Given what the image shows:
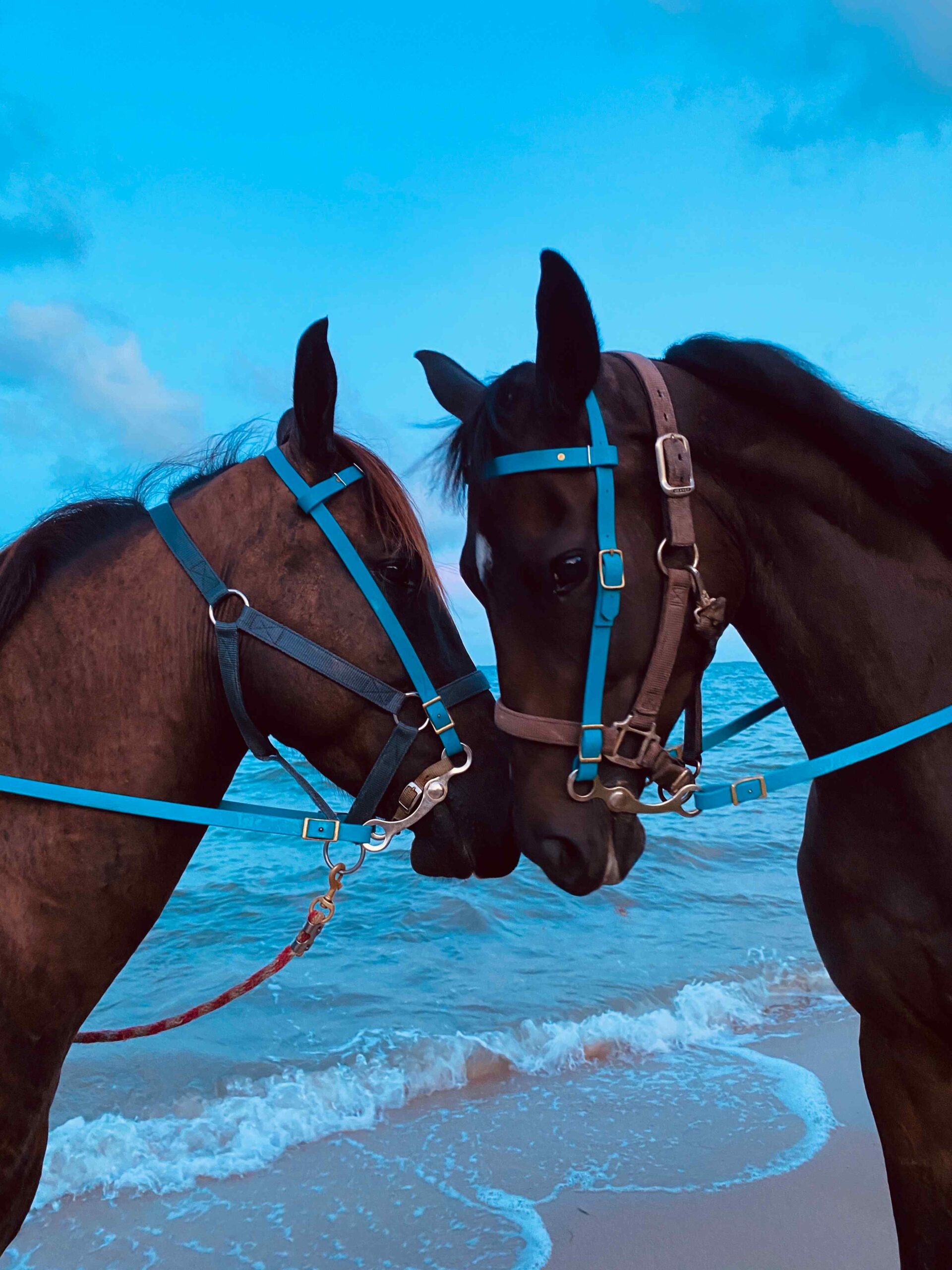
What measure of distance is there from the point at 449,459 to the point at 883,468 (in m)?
0.96

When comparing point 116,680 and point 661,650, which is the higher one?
point 661,650

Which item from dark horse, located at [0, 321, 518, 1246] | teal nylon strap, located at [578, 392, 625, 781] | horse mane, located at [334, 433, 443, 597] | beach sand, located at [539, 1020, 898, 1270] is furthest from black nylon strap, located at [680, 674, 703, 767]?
beach sand, located at [539, 1020, 898, 1270]

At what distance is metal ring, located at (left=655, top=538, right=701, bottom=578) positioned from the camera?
5.86 ft

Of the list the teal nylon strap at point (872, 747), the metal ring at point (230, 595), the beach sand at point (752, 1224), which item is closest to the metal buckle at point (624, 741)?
the teal nylon strap at point (872, 747)

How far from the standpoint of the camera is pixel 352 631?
2.10 meters

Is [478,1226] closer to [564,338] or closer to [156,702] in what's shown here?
[156,702]

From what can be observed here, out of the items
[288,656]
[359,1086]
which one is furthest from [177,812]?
[359,1086]

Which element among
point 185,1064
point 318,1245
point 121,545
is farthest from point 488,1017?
point 121,545

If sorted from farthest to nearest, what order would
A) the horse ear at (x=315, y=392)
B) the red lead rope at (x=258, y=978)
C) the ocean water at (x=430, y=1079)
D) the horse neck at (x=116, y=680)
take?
the ocean water at (x=430, y=1079) → the red lead rope at (x=258, y=978) → the horse ear at (x=315, y=392) → the horse neck at (x=116, y=680)

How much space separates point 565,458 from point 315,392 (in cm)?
69

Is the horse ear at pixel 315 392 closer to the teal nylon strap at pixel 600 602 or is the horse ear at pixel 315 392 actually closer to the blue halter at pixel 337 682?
the blue halter at pixel 337 682

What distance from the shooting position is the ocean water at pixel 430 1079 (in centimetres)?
350

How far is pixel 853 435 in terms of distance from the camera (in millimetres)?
1834

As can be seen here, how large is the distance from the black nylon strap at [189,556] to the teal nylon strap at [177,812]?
477mm
